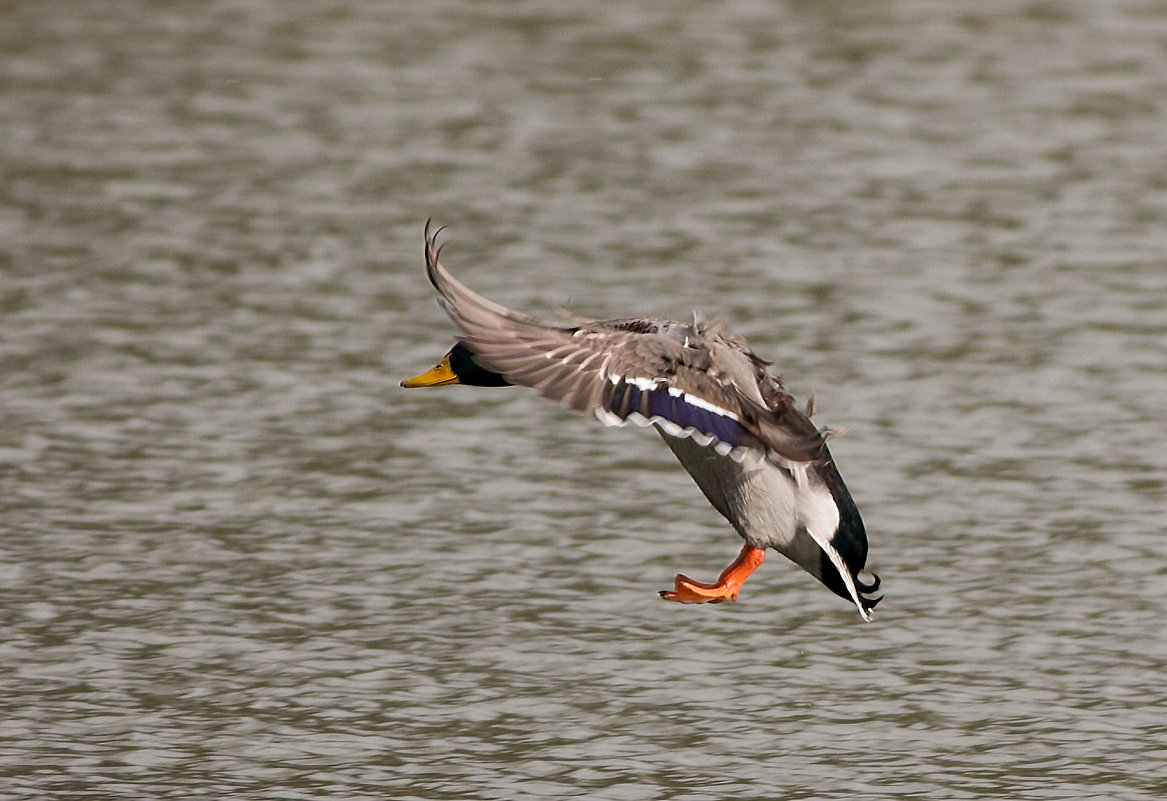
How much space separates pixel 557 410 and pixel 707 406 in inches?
198

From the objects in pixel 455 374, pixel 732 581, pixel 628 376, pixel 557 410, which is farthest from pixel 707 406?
pixel 557 410

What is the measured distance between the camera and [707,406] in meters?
7.09

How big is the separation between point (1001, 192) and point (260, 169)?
200 inches

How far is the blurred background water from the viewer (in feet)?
27.8

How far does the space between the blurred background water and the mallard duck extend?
3.21ft

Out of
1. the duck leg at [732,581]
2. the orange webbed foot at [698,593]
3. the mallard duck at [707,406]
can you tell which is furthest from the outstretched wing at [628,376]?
the orange webbed foot at [698,593]

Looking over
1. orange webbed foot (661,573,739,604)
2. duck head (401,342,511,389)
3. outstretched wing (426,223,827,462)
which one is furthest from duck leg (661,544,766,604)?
duck head (401,342,511,389)

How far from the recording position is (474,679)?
888 centimetres

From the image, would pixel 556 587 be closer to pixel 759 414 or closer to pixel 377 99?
pixel 759 414

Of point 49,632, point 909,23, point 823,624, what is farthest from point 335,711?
point 909,23

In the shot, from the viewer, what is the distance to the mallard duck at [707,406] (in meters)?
6.96

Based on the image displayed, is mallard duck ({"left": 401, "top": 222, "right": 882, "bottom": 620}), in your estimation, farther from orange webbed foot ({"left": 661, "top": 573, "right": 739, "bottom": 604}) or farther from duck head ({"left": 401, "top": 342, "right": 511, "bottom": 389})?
duck head ({"left": 401, "top": 342, "right": 511, "bottom": 389})

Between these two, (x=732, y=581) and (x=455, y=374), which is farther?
(x=455, y=374)

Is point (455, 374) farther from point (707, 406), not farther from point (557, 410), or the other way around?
point (557, 410)
